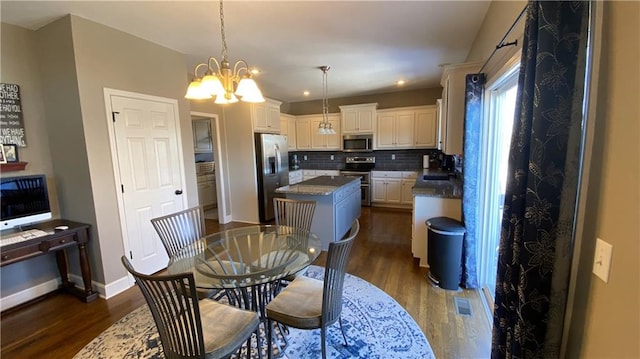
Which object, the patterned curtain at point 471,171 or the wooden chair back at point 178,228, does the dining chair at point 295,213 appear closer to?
the wooden chair back at point 178,228

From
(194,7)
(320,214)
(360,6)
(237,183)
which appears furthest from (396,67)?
(237,183)

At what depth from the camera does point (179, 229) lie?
100 inches

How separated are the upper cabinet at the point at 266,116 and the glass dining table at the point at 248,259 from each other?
2.86 m

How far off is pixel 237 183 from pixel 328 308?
4072 mm

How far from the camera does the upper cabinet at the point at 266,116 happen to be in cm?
508

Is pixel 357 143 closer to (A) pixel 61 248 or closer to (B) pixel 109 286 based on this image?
(B) pixel 109 286

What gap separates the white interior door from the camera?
117 inches

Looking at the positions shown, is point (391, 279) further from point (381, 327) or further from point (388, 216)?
point (388, 216)

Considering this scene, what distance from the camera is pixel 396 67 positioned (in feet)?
14.2

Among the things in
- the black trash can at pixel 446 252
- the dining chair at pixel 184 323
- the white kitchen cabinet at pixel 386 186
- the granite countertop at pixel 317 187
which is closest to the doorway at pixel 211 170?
the granite countertop at pixel 317 187

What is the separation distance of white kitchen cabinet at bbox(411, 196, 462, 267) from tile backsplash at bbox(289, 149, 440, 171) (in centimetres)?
327

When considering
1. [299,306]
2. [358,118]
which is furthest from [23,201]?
[358,118]

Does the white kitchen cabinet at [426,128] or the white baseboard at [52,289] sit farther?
the white kitchen cabinet at [426,128]

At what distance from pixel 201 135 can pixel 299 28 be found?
4505 mm
